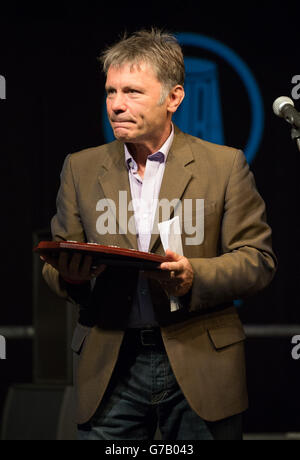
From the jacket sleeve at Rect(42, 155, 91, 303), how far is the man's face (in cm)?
26

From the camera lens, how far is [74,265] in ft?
5.90

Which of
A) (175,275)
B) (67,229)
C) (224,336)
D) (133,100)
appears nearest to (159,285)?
(175,275)

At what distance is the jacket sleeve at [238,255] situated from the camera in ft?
6.15

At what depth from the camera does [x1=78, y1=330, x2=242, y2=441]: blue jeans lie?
Answer: 191 centimetres

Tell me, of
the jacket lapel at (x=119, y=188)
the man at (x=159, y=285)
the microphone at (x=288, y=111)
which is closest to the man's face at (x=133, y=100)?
the man at (x=159, y=285)

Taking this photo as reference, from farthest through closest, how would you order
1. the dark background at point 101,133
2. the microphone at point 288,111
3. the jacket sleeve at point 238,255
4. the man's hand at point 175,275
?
the dark background at point 101,133
the microphone at point 288,111
the jacket sleeve at point 238,255
the man's hand at point 175,275

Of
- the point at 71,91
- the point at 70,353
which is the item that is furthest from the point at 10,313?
the point at 71,91

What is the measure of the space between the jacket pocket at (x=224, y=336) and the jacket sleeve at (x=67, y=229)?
15.0 inches

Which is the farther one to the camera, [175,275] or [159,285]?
[159,285]

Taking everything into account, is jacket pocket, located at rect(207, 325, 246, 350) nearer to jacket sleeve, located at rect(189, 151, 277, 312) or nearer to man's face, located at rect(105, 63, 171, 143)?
jacket sleeve, located at rect(189, 151, 277, 312)

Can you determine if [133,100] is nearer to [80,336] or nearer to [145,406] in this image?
[80,336]

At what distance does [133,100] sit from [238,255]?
526mm

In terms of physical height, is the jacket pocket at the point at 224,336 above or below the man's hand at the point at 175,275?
below

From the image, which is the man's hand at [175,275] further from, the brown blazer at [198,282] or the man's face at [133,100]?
→ the man's face at [133,100]
